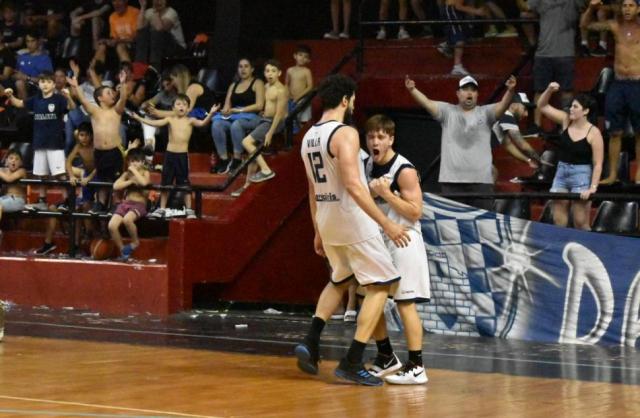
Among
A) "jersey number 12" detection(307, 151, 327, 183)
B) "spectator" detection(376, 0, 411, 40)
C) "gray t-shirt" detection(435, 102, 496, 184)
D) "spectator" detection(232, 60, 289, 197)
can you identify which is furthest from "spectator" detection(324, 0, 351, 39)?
"jersey number 12" detection(307, 151, 327, 183)

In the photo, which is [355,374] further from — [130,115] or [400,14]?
[400,14]

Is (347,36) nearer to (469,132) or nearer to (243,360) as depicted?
(469,132)

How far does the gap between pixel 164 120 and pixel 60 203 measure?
2.11m

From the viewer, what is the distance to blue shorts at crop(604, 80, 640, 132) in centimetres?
1611

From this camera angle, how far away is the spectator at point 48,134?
64.6 ft

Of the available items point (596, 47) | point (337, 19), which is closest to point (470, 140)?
point (596, 47)

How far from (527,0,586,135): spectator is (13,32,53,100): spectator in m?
8.88

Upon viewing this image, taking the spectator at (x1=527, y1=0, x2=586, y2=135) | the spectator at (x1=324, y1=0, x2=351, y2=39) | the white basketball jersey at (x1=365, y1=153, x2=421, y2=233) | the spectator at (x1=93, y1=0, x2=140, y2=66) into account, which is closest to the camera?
the white basketball jersey at (x1=365, y1=153, x2=421, y2=233)

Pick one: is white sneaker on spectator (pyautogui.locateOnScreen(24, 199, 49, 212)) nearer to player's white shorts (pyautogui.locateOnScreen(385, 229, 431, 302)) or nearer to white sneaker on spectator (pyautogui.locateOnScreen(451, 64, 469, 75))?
white sneaker on spectator (pyautogui.locateOnScreen(451, 64, 469, 75))

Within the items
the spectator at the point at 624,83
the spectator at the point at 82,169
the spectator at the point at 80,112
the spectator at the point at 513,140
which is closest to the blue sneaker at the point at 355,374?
the spectator at the point at 624,83

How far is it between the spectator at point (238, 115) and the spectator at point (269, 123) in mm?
278

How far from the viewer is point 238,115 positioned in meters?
18.8

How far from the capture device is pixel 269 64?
1847 centimetres

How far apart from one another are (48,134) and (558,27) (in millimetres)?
7190
